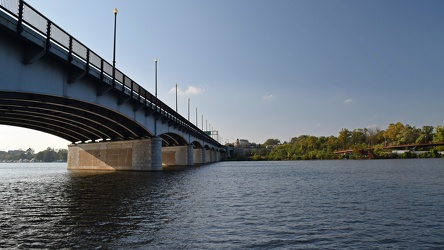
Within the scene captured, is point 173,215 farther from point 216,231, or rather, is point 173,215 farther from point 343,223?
point 343,223

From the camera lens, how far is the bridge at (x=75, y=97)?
1850 cm

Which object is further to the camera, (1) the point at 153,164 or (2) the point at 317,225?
(1) the point at 153,164

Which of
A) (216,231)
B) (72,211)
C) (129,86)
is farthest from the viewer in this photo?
(129,86)

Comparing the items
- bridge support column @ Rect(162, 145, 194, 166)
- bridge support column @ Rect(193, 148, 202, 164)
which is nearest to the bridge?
bridge support column @ Rect(162, 145, 194, 166)

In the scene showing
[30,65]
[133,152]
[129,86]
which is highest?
[129,86]

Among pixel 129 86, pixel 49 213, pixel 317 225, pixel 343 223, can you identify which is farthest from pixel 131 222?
pixel 129 86

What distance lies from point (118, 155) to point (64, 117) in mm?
16970

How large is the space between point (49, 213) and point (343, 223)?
43.4ft

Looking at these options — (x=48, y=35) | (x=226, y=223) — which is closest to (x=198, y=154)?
(x=48, y=35)

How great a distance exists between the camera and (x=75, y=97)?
25.3 meters

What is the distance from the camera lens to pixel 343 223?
13.2 metres

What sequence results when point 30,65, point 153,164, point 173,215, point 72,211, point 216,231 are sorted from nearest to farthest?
point 216,231 → point 173,215 → point 72,211 → point 30,65 → point 153,164

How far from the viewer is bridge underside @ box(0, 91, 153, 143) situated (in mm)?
28328

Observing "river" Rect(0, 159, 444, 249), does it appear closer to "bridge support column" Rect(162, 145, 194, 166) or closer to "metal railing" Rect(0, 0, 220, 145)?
"metal railing" Rect(0, 0, 220, 145)
